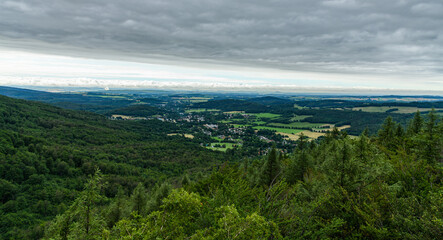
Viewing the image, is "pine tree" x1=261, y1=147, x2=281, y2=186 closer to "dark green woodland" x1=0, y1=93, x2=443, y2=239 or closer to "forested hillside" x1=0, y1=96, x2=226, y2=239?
"dark green woodland" x1=0, y1=93, x2=443, y2=239

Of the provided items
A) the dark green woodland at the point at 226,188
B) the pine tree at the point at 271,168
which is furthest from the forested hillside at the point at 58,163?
the pine tree at the point at 271,168

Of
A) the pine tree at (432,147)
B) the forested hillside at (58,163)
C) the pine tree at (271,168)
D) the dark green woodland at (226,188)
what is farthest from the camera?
the forested hillside at (58,163)

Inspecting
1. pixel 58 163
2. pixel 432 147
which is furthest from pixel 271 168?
pixel 58 163

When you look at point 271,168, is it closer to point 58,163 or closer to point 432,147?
point 432,147

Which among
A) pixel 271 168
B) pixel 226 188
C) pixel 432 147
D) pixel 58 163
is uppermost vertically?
pixel 432 147

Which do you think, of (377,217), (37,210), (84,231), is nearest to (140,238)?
(84,231)

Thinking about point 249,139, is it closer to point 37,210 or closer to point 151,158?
point 151,158

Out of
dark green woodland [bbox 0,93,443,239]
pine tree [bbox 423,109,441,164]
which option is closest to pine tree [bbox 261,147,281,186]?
dark green woodland [bbox 0,93,443,239]

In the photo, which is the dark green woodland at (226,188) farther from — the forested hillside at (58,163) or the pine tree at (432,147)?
the forested hillside at (58,163)
